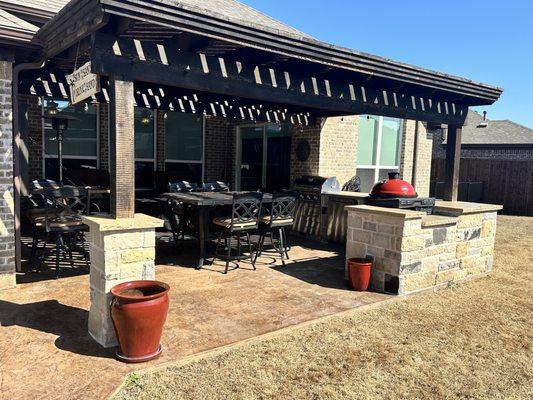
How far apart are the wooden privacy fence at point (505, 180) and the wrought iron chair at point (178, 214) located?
12766 mm

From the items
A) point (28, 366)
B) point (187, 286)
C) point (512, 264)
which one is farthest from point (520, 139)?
point (28, 366)

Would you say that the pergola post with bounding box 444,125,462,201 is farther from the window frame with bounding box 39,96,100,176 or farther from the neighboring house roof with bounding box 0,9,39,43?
the window frame with bounding box 39,96,100,176

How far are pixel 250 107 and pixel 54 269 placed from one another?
4904 mm

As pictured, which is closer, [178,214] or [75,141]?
[178,214]

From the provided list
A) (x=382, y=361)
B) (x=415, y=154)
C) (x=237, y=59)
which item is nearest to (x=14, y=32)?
(x=237, y=59)

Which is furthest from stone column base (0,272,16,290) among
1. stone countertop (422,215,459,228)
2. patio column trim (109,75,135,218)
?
stone countertop (422,215,459,228)

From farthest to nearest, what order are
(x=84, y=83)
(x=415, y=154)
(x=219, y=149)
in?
(x=219, y=149), (x=415, y=154), (x=84, y=83)

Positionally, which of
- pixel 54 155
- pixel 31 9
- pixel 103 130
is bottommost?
pixel 54 155

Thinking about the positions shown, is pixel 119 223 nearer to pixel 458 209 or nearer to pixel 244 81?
pixel 244 81

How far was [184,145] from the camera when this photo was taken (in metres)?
A: 10.6

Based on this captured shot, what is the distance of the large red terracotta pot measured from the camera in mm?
3213

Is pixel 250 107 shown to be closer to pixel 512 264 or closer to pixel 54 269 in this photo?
pixel 54 269

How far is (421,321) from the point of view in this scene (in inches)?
173

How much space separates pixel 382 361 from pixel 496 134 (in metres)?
20.0
